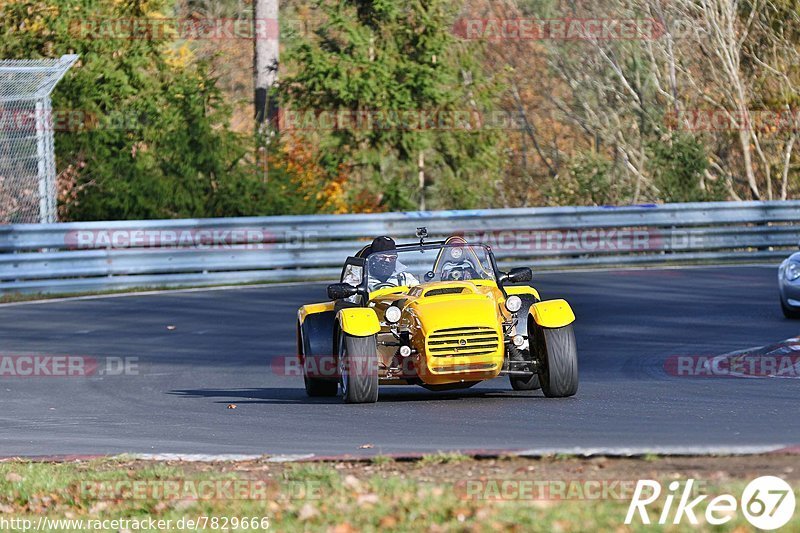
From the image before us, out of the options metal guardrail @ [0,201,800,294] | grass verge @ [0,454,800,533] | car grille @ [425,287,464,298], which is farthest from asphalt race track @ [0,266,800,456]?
metal guardrail @ [0,201,800,294]

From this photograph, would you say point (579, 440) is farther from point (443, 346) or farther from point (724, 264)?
point (724, 264)

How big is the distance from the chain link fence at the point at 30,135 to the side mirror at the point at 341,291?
12.0 meters

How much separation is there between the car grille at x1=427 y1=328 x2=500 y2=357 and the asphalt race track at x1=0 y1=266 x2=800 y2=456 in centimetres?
46

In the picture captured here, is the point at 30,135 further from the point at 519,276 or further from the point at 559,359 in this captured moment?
the point at 559,359

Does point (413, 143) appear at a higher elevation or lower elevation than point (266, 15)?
lower

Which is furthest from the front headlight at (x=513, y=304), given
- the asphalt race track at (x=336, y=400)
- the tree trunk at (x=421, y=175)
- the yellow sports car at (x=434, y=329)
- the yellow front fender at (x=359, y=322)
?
the tree trunk at (x=421, y=175)

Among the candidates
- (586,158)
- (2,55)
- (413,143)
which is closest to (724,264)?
(586,158)

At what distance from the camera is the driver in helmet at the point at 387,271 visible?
493 inches

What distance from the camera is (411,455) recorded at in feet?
27.5

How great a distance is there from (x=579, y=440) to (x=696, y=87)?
25260 mm

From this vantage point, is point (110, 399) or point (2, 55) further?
point (2, 55)

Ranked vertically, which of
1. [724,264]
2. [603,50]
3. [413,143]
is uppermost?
[603,50]

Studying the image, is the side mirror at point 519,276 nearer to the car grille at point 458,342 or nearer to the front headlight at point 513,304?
the front headlight at point 513,304

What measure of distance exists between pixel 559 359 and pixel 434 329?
106 cm
